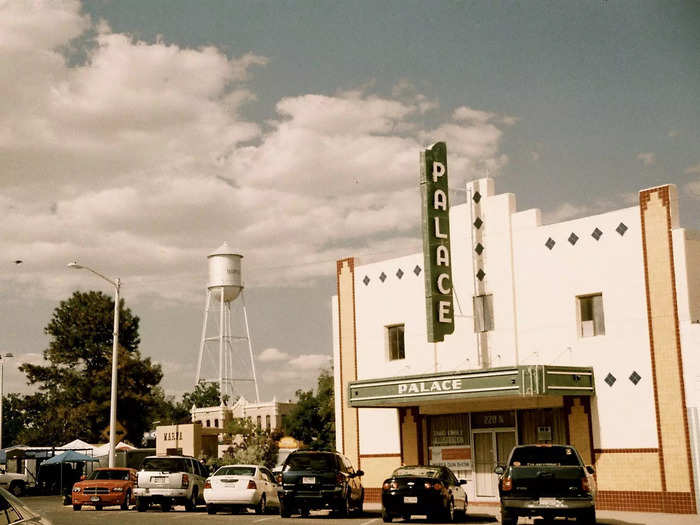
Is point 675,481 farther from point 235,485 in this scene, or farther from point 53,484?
point 53,484

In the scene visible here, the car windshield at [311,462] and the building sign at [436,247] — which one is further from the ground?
the building sign at [436,247]

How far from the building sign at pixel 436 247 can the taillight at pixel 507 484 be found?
8757 mm

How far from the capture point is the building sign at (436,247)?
1137 inches

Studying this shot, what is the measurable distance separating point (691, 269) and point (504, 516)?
30.9 ft

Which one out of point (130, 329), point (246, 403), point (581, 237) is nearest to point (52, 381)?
point (130, 329)

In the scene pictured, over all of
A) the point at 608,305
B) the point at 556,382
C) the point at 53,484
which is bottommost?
the point at 53,484

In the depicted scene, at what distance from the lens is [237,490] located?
91.4 feet

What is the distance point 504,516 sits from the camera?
20.2 meters

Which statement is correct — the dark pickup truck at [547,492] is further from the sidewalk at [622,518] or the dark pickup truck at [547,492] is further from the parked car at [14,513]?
the parked car at [14,513]

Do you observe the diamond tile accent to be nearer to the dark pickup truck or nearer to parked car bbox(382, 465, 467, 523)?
parked car bbox(382, 465, 467, 523)

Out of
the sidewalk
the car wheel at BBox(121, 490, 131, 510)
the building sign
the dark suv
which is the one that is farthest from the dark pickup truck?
the car wheel at BBox(121, 490, 131, 510)

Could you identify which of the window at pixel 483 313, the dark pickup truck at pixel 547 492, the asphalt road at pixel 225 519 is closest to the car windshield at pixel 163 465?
the asphalt road at pixel 225 519

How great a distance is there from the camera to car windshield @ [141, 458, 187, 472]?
30.3 m

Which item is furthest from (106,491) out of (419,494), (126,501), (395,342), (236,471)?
(419,494)
